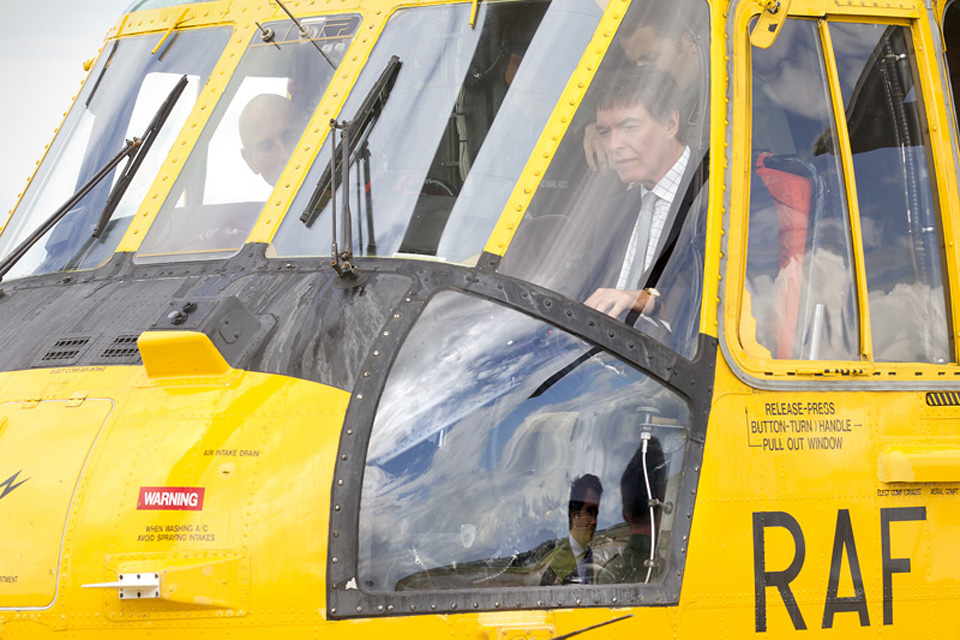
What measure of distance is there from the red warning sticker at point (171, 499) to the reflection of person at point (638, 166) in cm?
147

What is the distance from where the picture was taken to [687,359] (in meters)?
3.60

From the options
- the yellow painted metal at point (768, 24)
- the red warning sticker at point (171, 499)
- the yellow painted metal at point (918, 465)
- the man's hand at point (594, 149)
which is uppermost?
the yellow painted metal at point (768, 24)

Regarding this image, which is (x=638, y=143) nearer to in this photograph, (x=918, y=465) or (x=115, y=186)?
(x=918, y=465)

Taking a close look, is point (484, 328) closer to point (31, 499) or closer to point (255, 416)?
point (255, 416)

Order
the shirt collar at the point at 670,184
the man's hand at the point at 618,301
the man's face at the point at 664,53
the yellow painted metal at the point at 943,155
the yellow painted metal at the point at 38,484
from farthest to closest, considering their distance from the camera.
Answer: the yellow painted metal at the point at 943,155, the man's face at the point at 664,53, the shirt collar at the point at 670,184, the man's hand at the point at 618,301, the yellow painted metal at the point at 38,484

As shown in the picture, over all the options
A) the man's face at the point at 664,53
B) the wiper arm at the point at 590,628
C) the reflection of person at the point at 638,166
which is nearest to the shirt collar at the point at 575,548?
the wiper arm at the point at 590,628

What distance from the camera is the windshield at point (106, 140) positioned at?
4316mm

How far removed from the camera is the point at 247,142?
431 cm

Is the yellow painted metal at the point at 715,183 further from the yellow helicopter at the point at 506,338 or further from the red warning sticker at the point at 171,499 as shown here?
the red warning sticker at the point at 171,499

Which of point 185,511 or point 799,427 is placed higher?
point 799,427

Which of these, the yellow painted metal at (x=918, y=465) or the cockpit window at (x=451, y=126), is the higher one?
the cockpit window at (x=451, y=126)

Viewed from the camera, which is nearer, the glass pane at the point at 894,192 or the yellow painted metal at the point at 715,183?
the yellow painted metal at the point at 715,183

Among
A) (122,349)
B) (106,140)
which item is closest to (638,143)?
(122,349)

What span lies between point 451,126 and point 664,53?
0.84 meters
